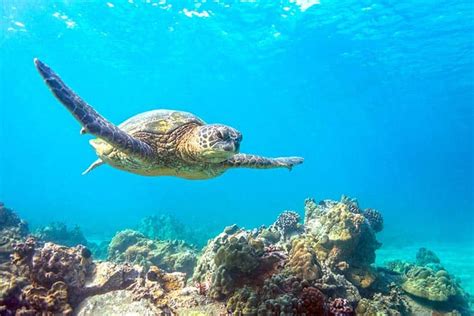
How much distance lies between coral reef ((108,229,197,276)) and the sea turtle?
4.75m

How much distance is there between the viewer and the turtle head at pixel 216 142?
532 cm

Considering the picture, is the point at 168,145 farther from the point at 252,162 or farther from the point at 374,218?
the point at 374,218

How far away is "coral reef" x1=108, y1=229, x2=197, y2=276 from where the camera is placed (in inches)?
414

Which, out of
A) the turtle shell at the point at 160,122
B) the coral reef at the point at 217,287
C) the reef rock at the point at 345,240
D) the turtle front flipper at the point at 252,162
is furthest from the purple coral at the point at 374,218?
the turtle shell at the point at 160,122

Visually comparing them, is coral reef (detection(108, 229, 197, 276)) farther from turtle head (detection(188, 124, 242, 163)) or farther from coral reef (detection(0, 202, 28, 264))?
turtle head (detection(188, 124, 242, 163))

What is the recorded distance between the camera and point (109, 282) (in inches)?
213

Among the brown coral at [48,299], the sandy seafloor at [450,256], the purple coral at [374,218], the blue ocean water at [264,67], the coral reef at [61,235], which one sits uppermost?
the blue ocean water at [264,67]

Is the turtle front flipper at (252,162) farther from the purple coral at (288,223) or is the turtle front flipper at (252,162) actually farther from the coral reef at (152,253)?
the coral reef at (152,253)

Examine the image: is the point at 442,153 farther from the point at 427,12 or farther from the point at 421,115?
the point at 427,12

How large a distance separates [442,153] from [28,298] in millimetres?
134920

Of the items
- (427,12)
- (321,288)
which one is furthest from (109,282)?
(427,12)

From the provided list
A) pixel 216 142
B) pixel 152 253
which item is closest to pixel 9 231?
pixel 152 253

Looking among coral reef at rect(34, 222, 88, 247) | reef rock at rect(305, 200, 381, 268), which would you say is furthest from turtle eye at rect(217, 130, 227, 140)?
coral reef at rect(34, 222, 88, 247)

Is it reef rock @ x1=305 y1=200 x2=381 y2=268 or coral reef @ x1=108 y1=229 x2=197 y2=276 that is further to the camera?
coral reef @ x1=108 y1=229 x2=197 y2=276
